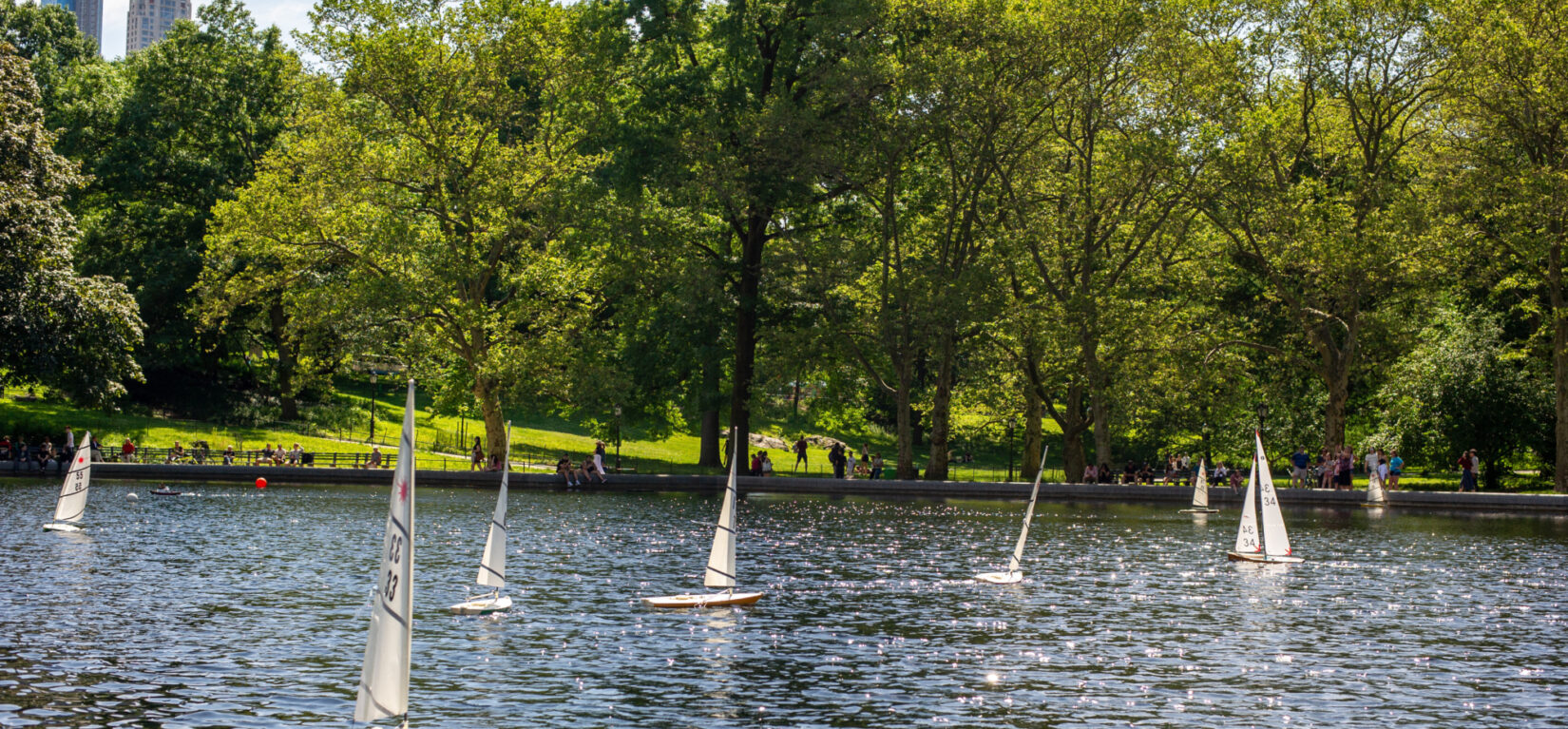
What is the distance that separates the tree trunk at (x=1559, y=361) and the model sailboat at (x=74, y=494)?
46371 millimetres

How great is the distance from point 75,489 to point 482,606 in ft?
49.1

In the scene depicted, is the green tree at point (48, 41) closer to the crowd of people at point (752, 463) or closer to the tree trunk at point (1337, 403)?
the crowd of people at point (752, 463)

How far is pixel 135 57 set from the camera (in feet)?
253

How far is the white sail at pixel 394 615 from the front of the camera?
1189 cm

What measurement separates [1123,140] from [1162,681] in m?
36.6

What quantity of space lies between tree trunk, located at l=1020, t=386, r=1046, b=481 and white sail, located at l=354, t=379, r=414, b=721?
46.0 metres

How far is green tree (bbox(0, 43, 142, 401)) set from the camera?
4519cm

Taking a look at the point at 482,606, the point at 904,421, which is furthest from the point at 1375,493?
the point at 482,606

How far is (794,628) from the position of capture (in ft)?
75.1

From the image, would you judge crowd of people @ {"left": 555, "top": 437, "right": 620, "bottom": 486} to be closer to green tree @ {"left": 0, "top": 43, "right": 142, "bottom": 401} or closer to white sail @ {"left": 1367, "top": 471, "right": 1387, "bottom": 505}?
green tree @ {"left": 0, "top": 43, "right": 142, "bottom": 401}

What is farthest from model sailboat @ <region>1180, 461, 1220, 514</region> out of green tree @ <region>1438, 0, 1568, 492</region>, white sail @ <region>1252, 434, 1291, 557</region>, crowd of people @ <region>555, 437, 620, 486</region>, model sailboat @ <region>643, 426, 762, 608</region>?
model sailboat @ <region>643, 426, 762, 608</region>

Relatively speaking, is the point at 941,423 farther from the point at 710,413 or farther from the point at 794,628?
the point at 794,628

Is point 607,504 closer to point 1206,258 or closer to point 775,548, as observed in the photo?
point 775,548

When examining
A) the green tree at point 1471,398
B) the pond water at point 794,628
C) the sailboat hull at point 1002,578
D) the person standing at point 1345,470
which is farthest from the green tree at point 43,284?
the green tree at point 1471,398
